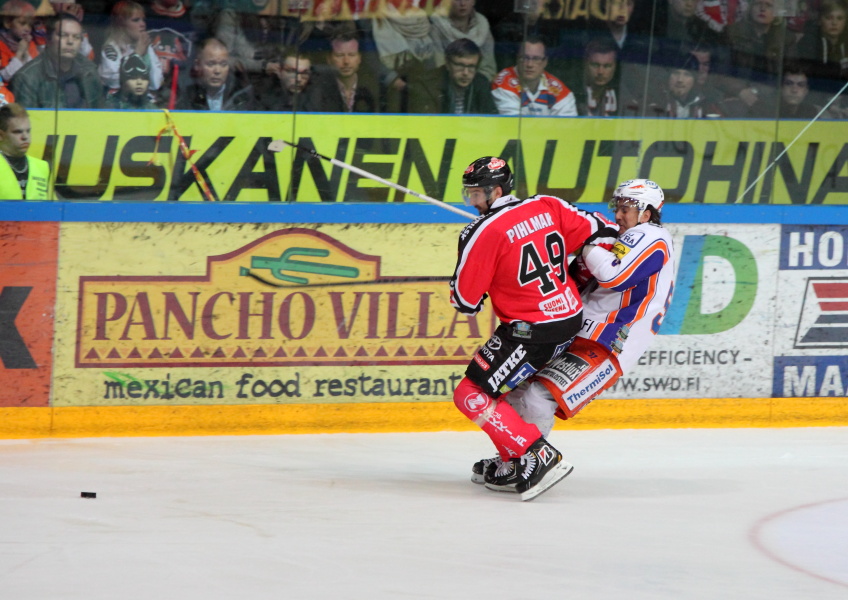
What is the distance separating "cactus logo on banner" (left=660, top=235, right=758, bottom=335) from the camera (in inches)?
235

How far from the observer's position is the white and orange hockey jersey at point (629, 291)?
4.44 metres

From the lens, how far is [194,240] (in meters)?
5.46

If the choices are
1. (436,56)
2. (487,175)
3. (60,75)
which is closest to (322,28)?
(436,56)

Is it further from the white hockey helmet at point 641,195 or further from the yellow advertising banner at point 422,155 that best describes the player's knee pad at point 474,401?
the yellow advertising banner at point 422,155

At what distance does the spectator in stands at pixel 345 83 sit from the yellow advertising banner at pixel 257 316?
715 millimetres

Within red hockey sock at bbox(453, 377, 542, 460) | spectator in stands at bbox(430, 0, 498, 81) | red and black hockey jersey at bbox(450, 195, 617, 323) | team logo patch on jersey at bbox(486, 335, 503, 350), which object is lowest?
red hockey sock at bbox(453, 377, 542, 460)

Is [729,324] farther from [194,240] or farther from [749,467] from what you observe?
[194,240]

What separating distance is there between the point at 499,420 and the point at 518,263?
0.58 metres

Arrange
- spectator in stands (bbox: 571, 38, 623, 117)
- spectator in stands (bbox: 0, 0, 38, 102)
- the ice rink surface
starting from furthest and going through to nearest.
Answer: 1. spectator in stands (bbox: 571, 38, 623, 117)
2. spectator in stands (bbox: 0, 0, 38, 102)
3. the ice rink surface

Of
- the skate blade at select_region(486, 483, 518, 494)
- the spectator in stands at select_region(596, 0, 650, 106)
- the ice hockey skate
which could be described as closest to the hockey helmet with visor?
the ice hockey skate

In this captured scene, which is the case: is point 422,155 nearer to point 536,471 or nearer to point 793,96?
point 793,96

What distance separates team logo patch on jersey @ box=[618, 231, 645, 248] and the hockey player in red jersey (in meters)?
0.18

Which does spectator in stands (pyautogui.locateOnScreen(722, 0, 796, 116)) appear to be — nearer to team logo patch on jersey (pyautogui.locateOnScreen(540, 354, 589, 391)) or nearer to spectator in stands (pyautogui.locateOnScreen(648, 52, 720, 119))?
spectator in stands (pyautogui.locateOnScreen(648, 52, 720, 119))

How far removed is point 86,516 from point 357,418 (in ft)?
6.10
